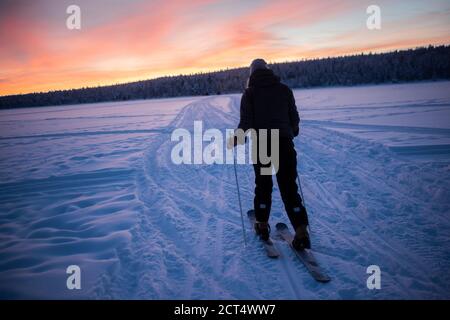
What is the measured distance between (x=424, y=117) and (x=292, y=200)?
990cm

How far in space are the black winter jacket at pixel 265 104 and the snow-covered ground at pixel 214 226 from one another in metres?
1.54

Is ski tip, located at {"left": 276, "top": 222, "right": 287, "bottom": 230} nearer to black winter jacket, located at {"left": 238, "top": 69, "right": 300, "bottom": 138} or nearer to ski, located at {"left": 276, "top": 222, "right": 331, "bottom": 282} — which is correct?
ski, located at {"left": 276, "top": 222, "right": 331, "bottom": 282}

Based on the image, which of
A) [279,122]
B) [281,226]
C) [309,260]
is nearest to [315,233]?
[281,226]

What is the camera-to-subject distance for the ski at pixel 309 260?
291cm

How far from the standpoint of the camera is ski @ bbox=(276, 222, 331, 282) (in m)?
2.91

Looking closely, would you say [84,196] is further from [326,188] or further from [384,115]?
[384,115]

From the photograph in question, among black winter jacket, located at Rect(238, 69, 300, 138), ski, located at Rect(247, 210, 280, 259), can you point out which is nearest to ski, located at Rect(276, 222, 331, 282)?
ski, located at Rect(247, 210, 280, 259)

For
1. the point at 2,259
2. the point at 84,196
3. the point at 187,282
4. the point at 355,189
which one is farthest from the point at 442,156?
the point at 2,259

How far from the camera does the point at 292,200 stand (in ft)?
11.3

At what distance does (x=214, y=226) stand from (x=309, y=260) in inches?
58.0

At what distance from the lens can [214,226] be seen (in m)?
4.16

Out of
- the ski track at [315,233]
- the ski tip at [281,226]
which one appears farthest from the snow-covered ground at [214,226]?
the ski tip at [281,226]

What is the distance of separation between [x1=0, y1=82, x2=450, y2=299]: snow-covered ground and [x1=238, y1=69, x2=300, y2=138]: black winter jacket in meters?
1.54

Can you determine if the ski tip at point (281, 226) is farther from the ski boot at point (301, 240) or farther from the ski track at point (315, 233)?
the ski boot at point (301, 240)
